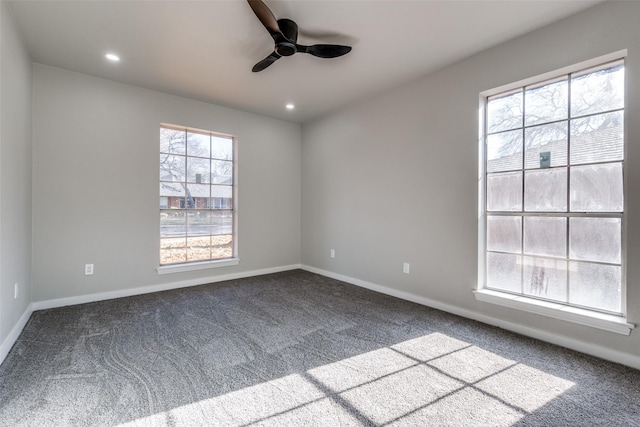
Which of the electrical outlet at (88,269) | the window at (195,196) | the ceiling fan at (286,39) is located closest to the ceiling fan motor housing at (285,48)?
the ceiling fan at (286,39)

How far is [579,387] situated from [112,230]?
463 centimetres

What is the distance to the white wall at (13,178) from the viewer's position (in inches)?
84.0

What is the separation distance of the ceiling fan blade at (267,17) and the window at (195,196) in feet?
8.08

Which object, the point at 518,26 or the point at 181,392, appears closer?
the point at 181,392

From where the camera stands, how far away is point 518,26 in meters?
2.47

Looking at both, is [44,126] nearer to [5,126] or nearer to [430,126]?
[5,126]

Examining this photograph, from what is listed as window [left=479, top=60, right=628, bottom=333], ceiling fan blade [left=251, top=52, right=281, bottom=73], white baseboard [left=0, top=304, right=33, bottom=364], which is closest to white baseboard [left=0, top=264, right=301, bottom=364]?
white baseboard [left=0, top=304, right=33, bottom=364]

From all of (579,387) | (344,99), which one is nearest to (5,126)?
(344,99)

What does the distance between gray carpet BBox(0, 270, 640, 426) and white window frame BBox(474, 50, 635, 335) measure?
262mm

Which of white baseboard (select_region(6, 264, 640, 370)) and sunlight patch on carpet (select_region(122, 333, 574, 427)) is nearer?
sunlight patch on carpet (select_region(122, 333, 574, 427))

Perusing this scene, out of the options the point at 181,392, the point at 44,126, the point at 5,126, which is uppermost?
the point at 44,126

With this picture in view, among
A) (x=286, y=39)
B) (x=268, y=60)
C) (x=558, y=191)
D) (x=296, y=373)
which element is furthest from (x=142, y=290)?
(x=558, y=191)

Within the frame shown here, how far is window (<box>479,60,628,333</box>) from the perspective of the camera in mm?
2232

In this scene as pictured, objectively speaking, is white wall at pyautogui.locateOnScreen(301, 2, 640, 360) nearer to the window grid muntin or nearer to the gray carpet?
the window grid muntin
